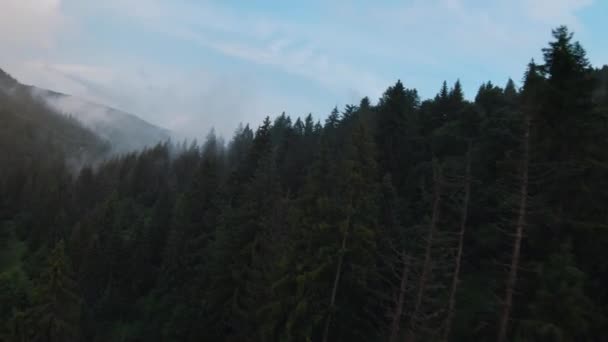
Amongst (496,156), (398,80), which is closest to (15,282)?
(398,80)

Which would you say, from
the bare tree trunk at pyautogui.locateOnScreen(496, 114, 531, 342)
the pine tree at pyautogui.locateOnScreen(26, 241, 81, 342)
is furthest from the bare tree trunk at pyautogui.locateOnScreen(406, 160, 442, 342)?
the pine tree at pyautogui.locateOnScreen(26, 241, 81, 342)

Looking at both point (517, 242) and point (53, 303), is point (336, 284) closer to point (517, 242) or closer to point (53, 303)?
point (517, 242)

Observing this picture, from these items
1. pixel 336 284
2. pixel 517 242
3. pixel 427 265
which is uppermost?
pixel 517 242

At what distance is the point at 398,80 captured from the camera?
166 feet

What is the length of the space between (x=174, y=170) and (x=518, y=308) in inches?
4884

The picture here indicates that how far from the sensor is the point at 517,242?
603 inches

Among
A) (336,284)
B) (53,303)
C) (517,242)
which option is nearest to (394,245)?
(336,284)

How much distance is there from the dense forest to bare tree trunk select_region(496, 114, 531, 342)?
0.05m

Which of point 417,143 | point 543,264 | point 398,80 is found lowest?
point 543,264

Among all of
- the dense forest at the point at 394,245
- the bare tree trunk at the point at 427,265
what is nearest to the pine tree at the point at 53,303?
the dense forest at the point at 394,245

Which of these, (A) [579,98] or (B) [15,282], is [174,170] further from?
(A) [579,98]

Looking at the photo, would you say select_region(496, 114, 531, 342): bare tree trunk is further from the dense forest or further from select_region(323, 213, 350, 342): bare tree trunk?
select_region(323, 213, 350, 342): bare tree trunk

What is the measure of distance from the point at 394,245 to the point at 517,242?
41.1 feet

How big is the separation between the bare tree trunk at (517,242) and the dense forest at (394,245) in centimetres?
5
